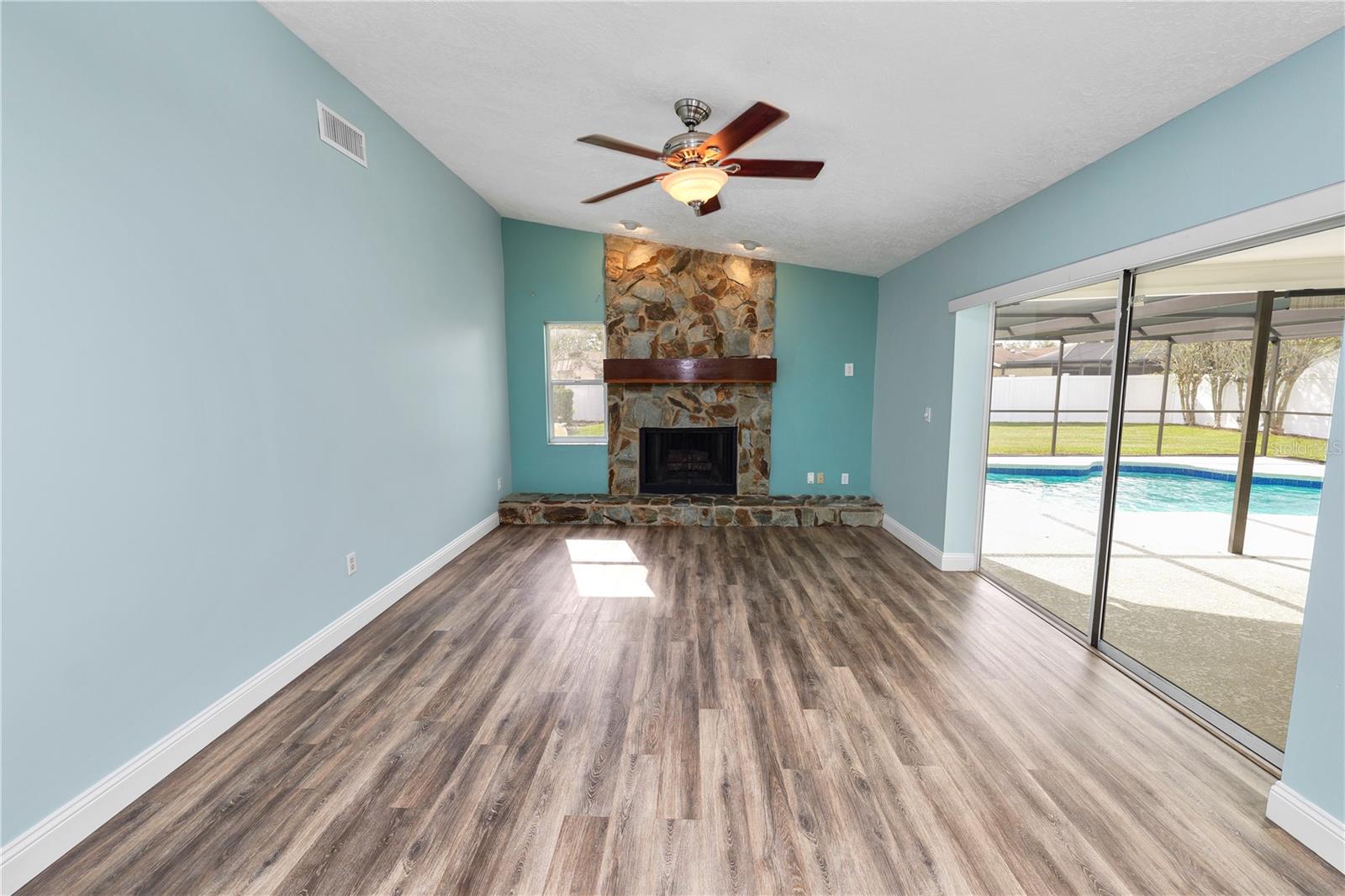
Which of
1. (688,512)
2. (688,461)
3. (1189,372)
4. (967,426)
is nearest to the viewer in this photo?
(1189,372)

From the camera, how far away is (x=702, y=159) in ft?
7.54

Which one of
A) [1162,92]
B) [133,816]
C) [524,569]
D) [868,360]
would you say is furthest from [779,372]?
[133,816]

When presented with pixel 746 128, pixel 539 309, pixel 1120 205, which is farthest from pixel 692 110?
pixel 539 309

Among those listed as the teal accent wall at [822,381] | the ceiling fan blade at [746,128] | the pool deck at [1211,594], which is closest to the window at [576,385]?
the teal accent wall at [822,381]

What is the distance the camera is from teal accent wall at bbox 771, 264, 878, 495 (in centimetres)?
549

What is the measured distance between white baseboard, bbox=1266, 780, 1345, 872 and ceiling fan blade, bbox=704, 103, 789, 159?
2.70 meters

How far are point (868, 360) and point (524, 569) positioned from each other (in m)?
3.93

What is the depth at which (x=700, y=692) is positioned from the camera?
2438 mm

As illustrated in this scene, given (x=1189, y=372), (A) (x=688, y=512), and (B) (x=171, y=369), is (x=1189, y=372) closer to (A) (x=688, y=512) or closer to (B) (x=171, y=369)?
(A) (x=688, y=512)

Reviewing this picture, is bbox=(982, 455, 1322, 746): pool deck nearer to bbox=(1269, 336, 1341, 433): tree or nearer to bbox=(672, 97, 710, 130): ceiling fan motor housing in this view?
bbox=(1269, 336, 1341, 433): tree

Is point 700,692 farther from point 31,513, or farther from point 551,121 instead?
point 551,121

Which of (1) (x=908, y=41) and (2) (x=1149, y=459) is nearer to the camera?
(1) (x=908, y=41)

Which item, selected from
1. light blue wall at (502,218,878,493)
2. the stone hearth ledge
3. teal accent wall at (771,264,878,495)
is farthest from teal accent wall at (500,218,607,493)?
teal accent wall at (771,264,878,495)

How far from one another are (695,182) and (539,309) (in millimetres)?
3415
